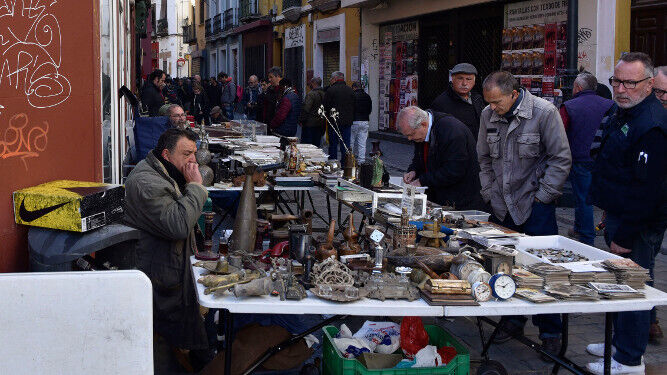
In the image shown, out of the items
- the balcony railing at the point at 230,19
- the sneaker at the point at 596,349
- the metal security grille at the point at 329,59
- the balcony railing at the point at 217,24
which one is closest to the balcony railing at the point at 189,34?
the balcony railing at the point at 217,24

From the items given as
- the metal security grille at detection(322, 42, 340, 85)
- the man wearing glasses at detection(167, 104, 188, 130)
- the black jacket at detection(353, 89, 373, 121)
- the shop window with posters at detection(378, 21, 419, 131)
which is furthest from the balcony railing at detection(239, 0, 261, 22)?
the man wearing glasses at detection(167, 104, 188, 130)

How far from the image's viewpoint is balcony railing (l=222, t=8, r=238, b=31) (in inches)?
1453

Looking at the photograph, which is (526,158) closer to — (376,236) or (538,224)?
(538,224)

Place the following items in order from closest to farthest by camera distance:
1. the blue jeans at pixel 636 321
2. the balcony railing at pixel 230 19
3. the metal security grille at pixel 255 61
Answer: the blue jeans at pixel 636 321 → the metal security grille at pixel 255 61 → the balcony railing at pixel 230 19

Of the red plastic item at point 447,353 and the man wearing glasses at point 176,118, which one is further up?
the man wearing glasses at point 176,118

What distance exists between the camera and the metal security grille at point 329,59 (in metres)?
24.6

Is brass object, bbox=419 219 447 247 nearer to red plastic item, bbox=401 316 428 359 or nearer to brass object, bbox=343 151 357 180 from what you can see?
red plastic item, bbox=401 316 428 359

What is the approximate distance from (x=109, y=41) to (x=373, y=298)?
4.98 m

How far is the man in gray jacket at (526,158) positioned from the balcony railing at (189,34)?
45113 millimetres

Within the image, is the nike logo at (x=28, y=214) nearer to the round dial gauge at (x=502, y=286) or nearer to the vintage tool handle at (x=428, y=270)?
the vintage tool handle at (x=428, y=270)

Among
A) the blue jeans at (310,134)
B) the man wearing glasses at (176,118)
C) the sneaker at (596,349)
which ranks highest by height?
the man wearing glasses at (176,118)

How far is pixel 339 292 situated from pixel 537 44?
10.8 meters

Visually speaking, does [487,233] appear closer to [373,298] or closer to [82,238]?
[373,298]

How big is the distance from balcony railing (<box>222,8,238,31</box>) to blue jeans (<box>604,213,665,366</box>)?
110 feet
